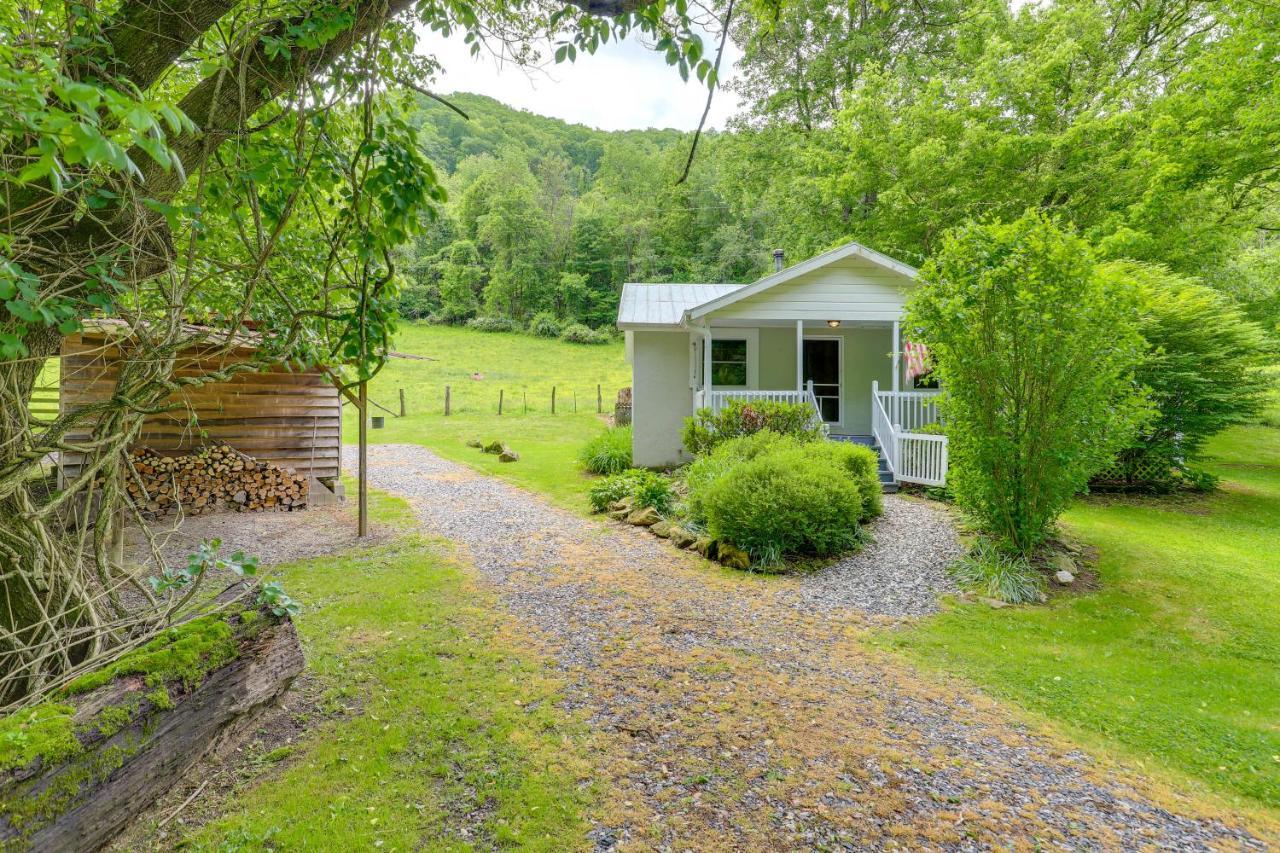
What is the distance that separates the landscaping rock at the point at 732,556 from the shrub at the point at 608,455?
5.48m

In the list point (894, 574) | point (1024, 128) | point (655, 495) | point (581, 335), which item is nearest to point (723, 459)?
point (655, 495)

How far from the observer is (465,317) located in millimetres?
42594

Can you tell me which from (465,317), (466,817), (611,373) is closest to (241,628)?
(466,817)

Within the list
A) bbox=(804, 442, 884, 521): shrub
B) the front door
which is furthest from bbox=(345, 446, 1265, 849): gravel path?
the front door

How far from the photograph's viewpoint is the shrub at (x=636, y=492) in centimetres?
844

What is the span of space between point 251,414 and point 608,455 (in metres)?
6.25

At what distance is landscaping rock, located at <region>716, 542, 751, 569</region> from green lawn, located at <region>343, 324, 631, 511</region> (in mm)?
3352

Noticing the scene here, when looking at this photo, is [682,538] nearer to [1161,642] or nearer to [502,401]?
[1161,642]

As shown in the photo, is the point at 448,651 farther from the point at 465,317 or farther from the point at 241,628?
the point at 465,317

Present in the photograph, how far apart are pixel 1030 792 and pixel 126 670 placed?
4193 mm

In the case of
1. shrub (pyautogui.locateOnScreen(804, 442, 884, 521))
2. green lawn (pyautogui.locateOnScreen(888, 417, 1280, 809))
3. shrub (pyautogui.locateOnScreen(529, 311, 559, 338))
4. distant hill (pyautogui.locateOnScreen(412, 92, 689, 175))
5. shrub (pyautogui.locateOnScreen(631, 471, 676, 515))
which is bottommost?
green lawn (pyautogui.locateOnScreen(888, 417, 1280, 809))

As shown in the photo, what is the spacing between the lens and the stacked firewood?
803cm

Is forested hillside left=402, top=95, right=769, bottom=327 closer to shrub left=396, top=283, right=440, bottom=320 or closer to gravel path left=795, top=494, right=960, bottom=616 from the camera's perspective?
shrub left=396, top=283, right=440, bottom=320

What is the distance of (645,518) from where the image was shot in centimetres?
802
